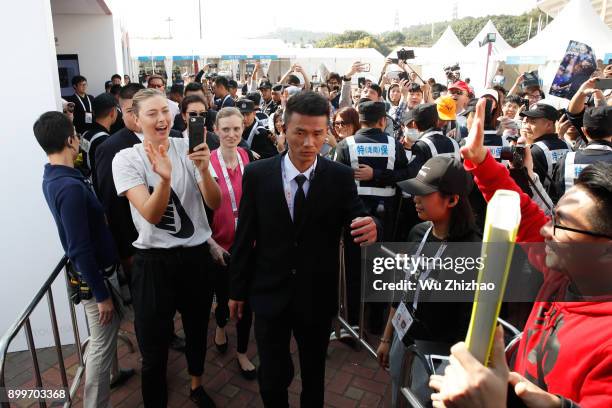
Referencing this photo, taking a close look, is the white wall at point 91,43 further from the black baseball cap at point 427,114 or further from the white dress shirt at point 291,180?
the white dress shirt at point 291,180

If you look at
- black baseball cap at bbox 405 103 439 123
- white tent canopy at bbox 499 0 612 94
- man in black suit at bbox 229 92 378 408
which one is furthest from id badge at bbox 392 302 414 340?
white tent canopy at bbox 499 0 612 94

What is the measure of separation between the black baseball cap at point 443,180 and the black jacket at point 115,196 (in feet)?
6.88

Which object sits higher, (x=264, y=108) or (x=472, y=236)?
(x=264, y=108)

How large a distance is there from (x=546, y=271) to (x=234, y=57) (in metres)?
19.4

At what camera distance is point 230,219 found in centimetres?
334

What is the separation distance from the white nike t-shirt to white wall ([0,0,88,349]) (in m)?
1.61

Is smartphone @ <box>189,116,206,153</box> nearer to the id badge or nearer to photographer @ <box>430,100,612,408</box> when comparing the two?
the id badge

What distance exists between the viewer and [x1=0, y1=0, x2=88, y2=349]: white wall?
11.1 ft

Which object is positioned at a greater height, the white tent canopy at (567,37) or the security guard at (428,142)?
the white tent canopy at (567,37)

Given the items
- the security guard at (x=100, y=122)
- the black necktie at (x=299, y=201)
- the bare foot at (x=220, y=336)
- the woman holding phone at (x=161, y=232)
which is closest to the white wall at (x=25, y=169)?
the security guard at (x=100, y=122)

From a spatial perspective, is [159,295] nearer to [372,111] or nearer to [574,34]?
[372,111]

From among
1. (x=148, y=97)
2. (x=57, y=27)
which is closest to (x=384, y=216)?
(x=148, y=97)

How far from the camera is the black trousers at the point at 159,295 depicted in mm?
2529

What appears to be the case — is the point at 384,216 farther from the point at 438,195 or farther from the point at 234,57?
the point at 234,57
